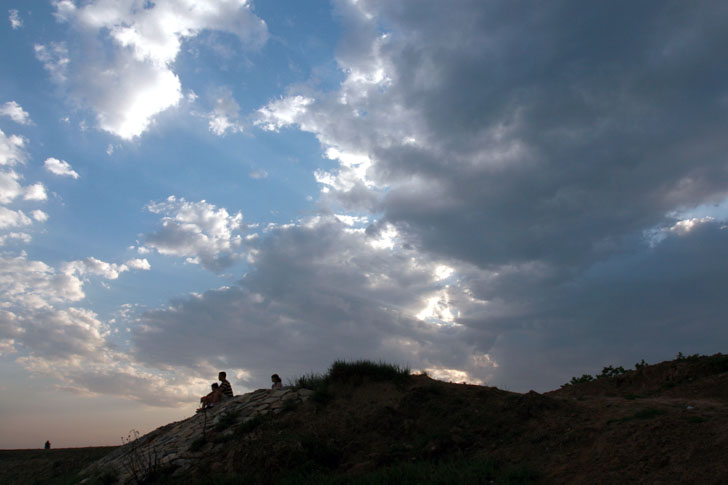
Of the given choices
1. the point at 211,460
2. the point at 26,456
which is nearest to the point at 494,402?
the point at 211,460

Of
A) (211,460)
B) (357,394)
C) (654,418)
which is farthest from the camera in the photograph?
(357,394)

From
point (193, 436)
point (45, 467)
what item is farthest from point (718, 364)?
point (45, 467)

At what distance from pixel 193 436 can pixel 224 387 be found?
2999mm

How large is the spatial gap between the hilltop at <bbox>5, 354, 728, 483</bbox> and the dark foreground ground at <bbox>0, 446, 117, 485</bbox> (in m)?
4.34

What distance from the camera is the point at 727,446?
24.7 feet

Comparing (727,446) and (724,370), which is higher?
(724,370)

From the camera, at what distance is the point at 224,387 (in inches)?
651

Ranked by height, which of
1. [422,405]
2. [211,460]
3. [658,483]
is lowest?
[658,483]

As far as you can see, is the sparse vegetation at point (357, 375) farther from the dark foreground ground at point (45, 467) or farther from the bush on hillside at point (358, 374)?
the dark foreground ground at point (45, 467)

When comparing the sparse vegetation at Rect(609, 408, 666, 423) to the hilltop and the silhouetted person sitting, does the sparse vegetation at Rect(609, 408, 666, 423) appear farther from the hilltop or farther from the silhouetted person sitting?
the silhouetted person sitting

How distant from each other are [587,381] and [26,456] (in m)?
29.7

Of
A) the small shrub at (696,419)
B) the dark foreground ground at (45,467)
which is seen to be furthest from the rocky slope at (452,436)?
the dark foreground ground at (45,467)

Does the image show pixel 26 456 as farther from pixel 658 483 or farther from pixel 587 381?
pixel 658 483

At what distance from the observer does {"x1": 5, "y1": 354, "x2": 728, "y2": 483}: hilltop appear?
8219mm
